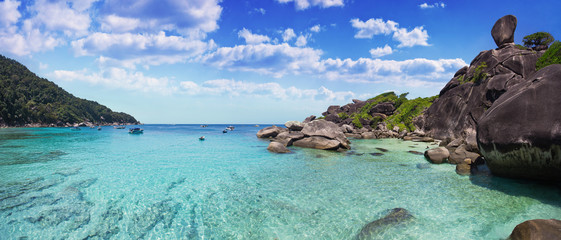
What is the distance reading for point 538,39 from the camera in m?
31.6

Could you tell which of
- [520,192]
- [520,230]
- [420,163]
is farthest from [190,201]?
[420,163]

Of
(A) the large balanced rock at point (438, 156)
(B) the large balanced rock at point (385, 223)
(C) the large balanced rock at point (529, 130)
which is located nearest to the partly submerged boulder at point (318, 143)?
(A) the large balanced rock at point (438, 156)

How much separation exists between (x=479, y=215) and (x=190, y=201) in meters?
9.07

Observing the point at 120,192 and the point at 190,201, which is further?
the point at 120,192

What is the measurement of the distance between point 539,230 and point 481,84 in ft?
102

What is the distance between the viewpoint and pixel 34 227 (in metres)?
6.03

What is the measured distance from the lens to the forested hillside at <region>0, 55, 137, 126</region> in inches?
3236

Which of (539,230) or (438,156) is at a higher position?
(539,230)

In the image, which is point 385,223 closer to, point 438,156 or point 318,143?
point 438,156

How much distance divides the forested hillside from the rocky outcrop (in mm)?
124255

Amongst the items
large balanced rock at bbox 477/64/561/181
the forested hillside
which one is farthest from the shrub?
the forested hillside

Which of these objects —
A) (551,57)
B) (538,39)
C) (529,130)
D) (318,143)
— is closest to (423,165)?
(529,130)

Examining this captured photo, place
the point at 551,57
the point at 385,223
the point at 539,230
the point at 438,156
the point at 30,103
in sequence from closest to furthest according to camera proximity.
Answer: the point at 539,230 → the point at 385,223 → the point at 438,156 → the point at 551,57 → the point at 30,103

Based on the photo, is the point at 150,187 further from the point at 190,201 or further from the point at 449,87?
the point at 449,87
